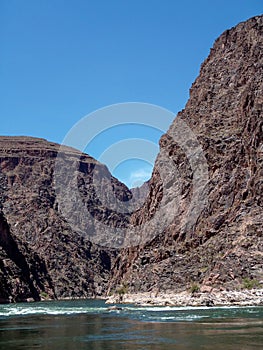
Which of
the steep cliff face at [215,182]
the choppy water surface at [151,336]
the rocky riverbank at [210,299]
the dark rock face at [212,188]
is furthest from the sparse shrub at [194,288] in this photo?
the choppy water surface at [151,336]

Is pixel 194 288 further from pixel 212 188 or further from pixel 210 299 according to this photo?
pixel 212 188

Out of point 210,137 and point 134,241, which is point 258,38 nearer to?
point 210,137

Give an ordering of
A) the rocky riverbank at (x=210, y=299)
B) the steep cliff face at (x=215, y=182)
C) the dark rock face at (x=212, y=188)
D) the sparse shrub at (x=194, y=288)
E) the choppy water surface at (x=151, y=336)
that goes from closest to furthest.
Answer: the choppy water surface at (x=151, y=336) → the rocky riverbank at (x=210, y=299) → the sparse shrub at (x=194, y=288) → the steep cliff face at (x=215, y=182) → the dark rock face at (x=212, y=188)

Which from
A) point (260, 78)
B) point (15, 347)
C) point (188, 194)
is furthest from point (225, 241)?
point (15, 347)


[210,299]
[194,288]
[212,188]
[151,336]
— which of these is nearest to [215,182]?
[212,188]

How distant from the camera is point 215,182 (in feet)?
367

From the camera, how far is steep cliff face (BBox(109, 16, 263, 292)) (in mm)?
93188

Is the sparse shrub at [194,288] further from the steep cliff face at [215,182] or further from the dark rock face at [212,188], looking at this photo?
the steep cliff face at [215,182]

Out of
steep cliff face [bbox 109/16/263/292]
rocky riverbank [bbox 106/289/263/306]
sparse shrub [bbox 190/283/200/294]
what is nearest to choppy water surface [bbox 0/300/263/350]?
rocky riverbank [bbox 106/289/263/306]

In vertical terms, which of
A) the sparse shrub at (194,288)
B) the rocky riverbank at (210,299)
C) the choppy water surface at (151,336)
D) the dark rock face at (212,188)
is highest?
the dark rock face at (212,188)

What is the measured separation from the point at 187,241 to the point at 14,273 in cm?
8322

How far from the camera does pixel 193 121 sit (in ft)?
439

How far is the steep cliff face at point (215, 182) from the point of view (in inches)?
3669

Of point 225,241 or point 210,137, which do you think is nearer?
point 225,241
